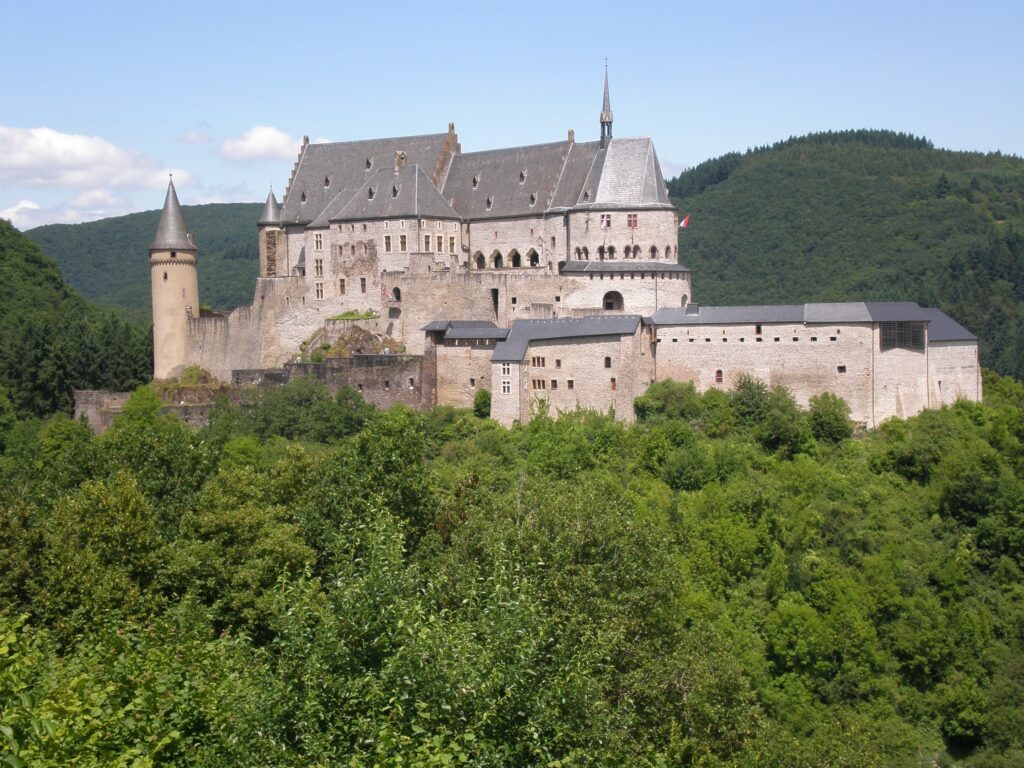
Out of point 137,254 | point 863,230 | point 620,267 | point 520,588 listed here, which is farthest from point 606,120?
point 137,254

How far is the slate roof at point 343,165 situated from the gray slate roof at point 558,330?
14097 millimetres

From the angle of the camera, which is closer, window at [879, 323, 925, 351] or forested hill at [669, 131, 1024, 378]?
window at [879, 323, 925, 351]

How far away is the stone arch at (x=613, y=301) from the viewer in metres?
54.2

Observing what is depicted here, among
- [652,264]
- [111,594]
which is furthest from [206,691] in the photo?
[652,264]

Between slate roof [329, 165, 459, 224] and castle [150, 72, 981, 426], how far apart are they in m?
0.10

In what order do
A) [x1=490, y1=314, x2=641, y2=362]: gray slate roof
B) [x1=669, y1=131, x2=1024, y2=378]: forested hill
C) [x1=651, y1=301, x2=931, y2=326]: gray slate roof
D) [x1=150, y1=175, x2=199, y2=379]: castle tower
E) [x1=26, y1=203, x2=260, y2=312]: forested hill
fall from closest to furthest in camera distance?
[x1=651, y1=301, x2=931, y2=326]: gray slate roof
[x1=490, y1=314, x2=641, y2=362]: gray slate roof
[x1=150, y1=175, x2=199, y2=379]: castle tower
[x1=669, y1=131, x2=1024, y2=378]: forested hill
[x1=26, y1=203, x2=260, y2=312]: forested hill

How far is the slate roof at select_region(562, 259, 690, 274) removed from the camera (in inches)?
2122

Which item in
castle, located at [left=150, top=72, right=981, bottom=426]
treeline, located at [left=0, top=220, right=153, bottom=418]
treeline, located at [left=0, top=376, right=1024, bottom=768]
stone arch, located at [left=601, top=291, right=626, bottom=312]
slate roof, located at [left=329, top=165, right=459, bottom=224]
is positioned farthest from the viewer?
treeline, located at [left=0, top=220, right=153, bottom=418]

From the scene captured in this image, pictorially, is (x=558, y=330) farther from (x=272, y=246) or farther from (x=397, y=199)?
(x=272, y=246)

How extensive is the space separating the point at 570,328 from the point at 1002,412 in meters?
16.2

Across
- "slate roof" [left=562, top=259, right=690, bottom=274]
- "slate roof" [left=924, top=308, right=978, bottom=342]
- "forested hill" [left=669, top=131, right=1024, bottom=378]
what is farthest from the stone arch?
"forested hill" [left=669, top=131, right=1024, bottom=378]

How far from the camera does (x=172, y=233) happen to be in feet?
195

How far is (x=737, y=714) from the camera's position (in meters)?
26.0

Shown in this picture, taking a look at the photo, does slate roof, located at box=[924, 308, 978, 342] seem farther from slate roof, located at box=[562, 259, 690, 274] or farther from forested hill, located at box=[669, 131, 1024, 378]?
forested hill, located at box=[669, 131, 1024, 378]
